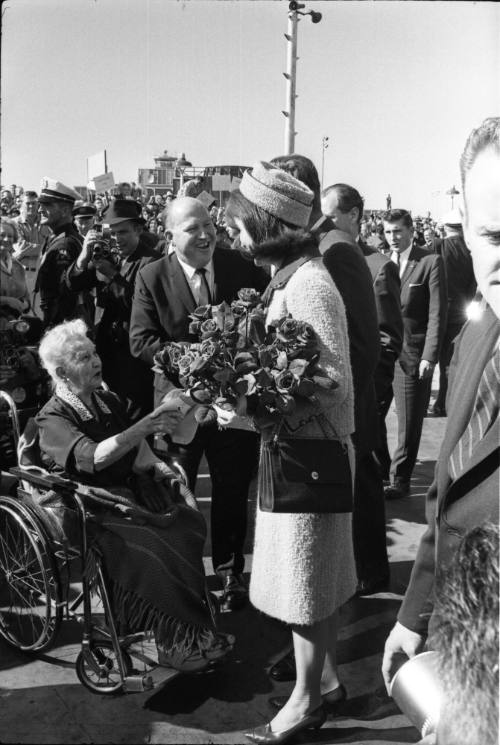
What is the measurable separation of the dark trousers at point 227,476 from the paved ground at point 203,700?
1.06 feet

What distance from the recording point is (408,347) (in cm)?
525

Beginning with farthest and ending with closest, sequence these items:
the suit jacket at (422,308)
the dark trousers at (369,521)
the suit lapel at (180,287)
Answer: the suit jacket at (422,308) < the suit lapel at (180,287) < the dark trousers at (369,521)

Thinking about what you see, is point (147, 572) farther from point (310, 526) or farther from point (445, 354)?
point (445, 354)

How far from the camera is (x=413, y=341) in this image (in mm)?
5262

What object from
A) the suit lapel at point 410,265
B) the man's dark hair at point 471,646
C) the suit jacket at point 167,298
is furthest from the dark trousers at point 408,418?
the man's dark hair at point 471,646

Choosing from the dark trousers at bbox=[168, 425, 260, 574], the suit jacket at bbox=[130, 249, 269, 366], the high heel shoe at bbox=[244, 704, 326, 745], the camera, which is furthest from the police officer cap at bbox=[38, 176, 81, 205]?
the high heel shoe at bbox=[244, 704, 326, 745]

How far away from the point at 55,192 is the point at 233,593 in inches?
127

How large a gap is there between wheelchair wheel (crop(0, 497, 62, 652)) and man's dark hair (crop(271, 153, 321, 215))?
173cm

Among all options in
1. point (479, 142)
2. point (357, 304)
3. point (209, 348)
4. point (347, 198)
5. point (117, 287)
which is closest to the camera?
point (479, 142)

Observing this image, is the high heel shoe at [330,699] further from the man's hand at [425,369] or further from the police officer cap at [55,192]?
the police officer cap at [55,192]

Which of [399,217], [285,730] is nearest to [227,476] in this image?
[285,730]

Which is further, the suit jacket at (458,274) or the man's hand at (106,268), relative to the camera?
the suit jacket at (458,274)

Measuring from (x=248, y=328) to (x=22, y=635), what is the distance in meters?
1.81

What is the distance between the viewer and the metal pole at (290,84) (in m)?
11.0
